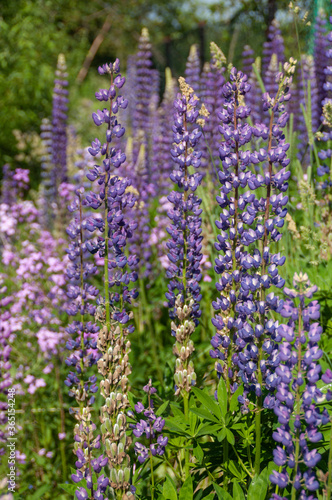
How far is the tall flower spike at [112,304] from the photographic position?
1.72m

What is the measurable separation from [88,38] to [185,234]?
50.7 feet

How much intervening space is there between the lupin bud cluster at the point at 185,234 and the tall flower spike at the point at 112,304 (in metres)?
0.18

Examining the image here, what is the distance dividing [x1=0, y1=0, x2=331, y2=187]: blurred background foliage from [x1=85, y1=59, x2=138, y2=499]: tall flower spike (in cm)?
301

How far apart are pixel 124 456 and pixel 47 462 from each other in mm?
1749

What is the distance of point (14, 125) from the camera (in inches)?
367

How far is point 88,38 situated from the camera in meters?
16.2

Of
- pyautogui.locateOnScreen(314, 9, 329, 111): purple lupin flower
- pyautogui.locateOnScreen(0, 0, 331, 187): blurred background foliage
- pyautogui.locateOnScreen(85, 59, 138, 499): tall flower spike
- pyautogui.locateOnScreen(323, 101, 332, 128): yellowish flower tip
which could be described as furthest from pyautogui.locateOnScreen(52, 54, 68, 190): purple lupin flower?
pyautogui.locateOnScreen(85, 59, 138, 499): tall flower spike

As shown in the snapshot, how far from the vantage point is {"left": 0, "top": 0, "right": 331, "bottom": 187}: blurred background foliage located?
26.8 ft

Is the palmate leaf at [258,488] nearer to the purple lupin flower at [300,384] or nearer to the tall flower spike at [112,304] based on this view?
the purple lupin flower at [300,384]

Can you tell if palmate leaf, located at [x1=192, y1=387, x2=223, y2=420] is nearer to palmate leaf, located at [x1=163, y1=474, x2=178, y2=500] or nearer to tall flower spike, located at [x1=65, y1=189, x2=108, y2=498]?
palmate leaf, located at [x1=163, y1=474, x2=178, y2=500]

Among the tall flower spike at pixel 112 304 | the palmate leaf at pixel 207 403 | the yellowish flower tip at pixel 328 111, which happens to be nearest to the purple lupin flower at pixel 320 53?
the yellowish flower tip at pixel 328 111

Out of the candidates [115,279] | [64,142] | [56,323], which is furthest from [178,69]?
[115,279]

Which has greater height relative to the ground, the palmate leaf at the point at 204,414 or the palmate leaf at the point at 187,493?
the palmate leaf at the point at 204,414

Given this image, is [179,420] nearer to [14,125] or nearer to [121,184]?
[121,184]
